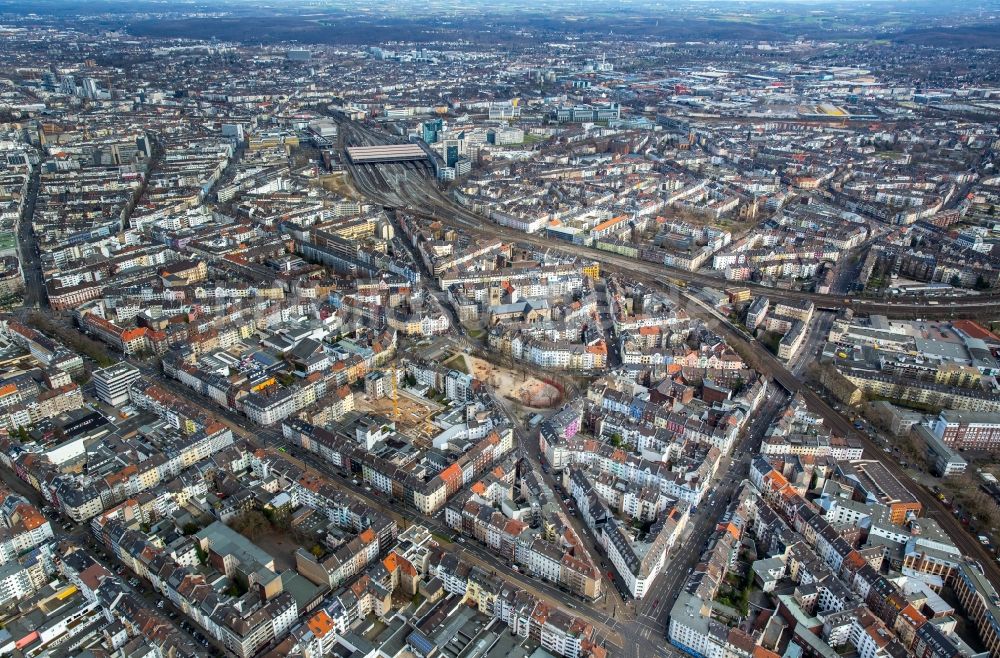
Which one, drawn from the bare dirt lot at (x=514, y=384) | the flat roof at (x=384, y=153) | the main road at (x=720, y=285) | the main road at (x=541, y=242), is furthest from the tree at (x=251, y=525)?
the flat roof at (x=384, y=153)

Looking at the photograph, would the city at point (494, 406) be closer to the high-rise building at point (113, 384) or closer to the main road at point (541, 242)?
the high-rise building at point (113, 384)

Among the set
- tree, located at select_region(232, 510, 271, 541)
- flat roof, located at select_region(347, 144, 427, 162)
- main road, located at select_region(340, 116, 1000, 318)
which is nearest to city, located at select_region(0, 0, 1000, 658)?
tree, located at select_region(232, 510, 271, 541)

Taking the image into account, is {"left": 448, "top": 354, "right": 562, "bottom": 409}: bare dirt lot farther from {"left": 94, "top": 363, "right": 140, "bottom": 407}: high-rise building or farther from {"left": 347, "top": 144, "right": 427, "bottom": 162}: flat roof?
{"left": 347, "top": 144, "right": 427, "bottom": 162}: flat roof

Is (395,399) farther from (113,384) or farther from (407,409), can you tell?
(113,384)

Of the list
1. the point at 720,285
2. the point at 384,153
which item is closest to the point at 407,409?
the point at 720,285

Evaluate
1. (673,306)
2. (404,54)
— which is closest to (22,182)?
(673,306)
